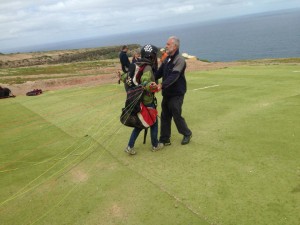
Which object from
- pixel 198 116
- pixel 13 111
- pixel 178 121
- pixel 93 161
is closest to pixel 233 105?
pixel 198 116

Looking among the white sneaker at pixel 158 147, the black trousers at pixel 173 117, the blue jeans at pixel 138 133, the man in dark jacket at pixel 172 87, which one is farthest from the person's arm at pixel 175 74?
the white sneaker at pixel 158 147

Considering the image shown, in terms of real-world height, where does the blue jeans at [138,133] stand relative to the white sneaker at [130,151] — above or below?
above

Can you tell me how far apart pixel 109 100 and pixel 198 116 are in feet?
17.7

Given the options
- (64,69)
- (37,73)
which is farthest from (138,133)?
(64,69)

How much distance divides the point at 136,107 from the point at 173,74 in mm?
1089

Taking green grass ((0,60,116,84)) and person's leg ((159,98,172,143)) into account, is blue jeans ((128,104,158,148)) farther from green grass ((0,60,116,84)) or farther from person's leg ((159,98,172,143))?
green grass ((0,60,116,84))

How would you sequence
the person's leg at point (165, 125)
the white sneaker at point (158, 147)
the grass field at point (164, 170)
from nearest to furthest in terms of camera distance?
the grass field at point (164, 170) < the white sneaker at point (158, 147) < the person's leg at point (165, 125)

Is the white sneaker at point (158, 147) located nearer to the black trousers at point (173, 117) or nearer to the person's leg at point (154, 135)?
the person's leg at point (154, 135)

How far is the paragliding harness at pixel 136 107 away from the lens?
7.19m

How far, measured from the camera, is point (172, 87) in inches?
295

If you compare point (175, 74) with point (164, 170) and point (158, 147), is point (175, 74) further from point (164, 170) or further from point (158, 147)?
point (164, 170)

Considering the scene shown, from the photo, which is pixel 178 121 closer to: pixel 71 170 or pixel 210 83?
pixel 71 170

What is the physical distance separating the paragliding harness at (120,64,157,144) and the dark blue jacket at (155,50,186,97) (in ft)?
1.84

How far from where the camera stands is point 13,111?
14.8 meters
